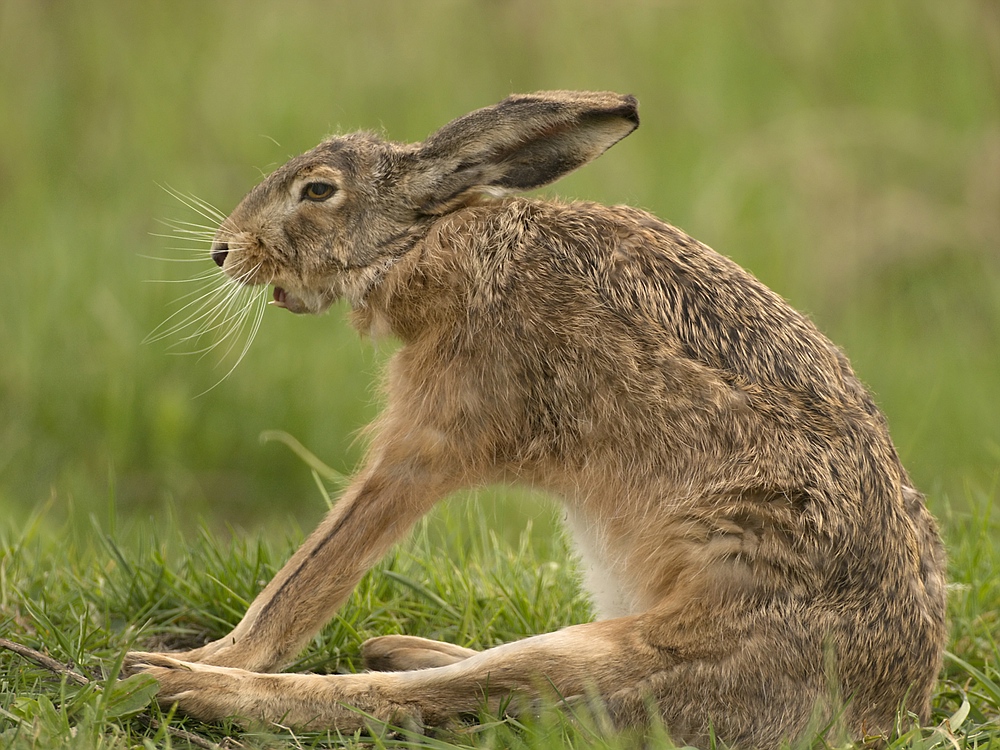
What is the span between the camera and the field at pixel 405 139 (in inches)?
287

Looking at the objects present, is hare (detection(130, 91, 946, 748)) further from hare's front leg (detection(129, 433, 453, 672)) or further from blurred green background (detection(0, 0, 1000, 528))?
blurred green background (detection(0, 0, 1000, 528))

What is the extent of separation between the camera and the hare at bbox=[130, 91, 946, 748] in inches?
142

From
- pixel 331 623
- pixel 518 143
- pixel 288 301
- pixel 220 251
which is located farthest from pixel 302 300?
pixel 331 623

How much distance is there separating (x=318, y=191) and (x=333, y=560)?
1237 millimetres

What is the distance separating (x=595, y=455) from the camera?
3.91 metres

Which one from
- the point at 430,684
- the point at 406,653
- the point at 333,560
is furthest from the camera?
the point at 406,653

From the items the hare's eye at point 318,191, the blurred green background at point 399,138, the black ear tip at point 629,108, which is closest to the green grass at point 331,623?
the hare's eye at point 318,191

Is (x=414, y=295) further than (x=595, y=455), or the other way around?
(x=414, y=295)

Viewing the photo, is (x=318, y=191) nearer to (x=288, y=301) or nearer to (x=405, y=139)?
(x=288, y=301)

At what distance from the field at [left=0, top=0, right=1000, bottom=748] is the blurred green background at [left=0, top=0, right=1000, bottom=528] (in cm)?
2

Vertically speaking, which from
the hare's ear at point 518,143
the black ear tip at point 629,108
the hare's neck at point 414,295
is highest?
the black ear tip at point 629,108

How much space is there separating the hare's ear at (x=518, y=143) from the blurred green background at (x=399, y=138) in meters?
3.33

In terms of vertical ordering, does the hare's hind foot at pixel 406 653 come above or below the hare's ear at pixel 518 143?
below

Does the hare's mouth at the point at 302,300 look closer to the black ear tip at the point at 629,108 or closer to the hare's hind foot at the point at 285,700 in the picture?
the black ear tip at the point at 629,108
